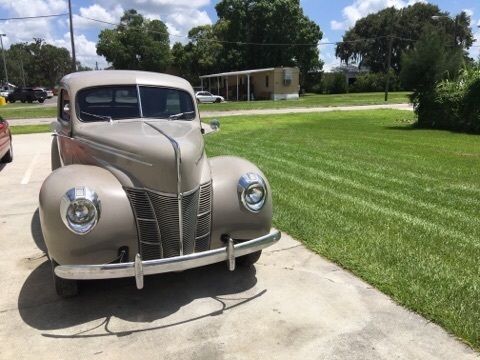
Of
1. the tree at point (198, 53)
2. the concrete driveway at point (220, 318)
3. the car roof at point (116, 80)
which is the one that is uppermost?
the tree at point (198, 53)

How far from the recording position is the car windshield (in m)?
5.02

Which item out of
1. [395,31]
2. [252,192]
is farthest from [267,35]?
[252,192]

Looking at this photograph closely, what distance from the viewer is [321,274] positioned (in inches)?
179

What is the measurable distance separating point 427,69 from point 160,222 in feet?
55.0

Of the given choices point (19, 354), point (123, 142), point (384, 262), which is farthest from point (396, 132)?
point (19, 354)

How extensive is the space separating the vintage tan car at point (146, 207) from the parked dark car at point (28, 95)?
161 ft

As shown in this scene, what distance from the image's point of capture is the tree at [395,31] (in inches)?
3022

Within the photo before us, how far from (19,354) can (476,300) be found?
11.4 ft

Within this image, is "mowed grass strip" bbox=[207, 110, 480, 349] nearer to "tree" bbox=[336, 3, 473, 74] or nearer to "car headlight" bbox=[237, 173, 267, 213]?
"car headlight" bbox=[237, 173, 267, 213]

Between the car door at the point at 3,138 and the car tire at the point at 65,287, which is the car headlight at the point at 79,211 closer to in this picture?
the car tire at the point at 65,287

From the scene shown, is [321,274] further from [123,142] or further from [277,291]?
[123,142]

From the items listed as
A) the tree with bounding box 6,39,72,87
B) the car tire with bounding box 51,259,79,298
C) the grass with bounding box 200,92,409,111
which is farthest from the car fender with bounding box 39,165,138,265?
the tree with bounding box 6,39,72,87

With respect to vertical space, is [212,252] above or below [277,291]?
above

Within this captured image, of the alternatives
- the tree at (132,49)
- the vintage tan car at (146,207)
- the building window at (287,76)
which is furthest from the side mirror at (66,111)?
the tree at (132,49)
